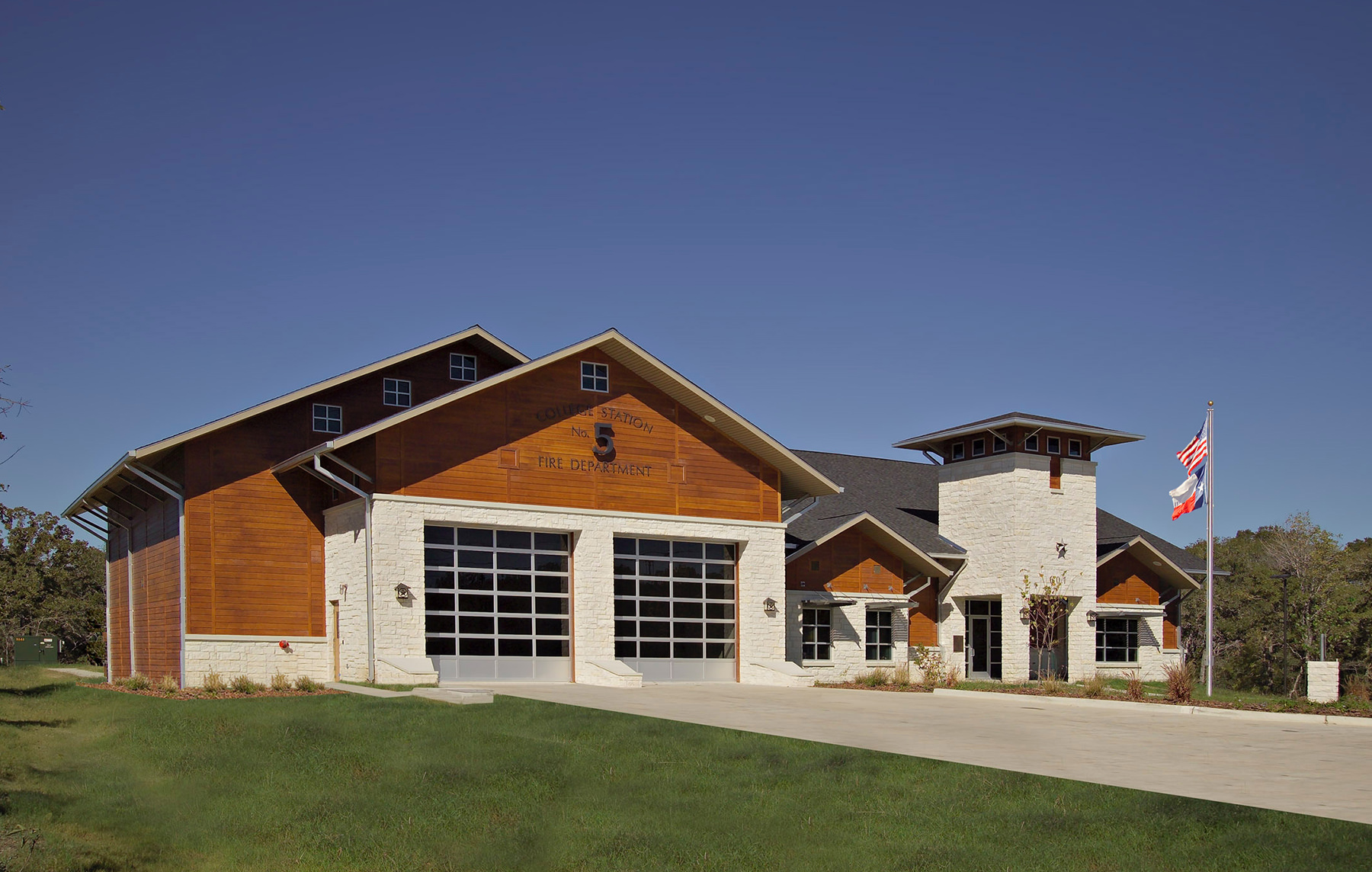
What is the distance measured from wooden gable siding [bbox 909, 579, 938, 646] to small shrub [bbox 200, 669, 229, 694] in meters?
19.5

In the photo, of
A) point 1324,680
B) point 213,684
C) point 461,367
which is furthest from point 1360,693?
point 213,684

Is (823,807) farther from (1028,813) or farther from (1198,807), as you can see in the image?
(1198,807)

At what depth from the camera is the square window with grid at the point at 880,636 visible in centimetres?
3472

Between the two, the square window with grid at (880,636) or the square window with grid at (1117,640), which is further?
the square window with grid at (1117,640)

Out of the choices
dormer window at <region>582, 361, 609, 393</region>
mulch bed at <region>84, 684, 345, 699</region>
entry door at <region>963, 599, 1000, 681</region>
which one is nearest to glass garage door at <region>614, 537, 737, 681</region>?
dormer window at <region>582, 361, 609, 393</region>

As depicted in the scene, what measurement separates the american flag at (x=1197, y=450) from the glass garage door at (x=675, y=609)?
459 inches

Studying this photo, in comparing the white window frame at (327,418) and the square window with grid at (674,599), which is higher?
the white window frame at (327,418)

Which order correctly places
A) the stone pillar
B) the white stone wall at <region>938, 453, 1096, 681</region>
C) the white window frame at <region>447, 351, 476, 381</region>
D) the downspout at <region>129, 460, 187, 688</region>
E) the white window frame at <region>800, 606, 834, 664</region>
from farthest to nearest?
the white stone wall at <region>938, 453, 1096, 681</region> < the white window frame at <region>800, 606, 834, 664</region> < the white window frame at <region>447, 351, 476, 381</region> < the downspout at <region>129, 460, 187, 688</region> < the stone pillar

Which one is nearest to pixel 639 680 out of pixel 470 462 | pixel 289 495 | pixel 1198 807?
pixel 470 462

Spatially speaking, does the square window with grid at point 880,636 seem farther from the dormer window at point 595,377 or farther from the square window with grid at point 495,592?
the dormer window at point 595,377

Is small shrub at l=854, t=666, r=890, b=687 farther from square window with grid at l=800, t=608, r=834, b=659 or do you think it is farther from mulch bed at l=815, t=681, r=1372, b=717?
square window with grid at l=800, t=608, r=834, b=659

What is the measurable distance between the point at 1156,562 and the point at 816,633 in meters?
12.7

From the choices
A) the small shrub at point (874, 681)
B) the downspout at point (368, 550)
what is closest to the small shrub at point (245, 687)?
the downspout at point (368, 550)

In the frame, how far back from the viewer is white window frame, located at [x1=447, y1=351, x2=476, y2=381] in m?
30.9
